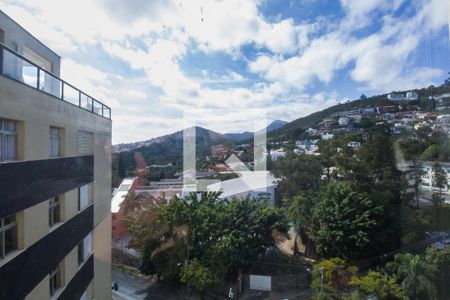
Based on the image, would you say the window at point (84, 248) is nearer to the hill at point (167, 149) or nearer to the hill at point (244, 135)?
the hill at point (167, 149)

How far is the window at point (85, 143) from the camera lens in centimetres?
293

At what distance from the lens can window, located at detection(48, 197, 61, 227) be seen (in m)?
2.30

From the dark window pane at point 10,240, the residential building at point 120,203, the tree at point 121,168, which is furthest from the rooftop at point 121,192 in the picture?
the dark window pane at point 10,240

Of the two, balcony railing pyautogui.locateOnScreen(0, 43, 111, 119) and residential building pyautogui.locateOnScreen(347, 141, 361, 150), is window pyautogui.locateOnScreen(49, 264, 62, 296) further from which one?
residential building pyautogui.locateOnScreen(347, 141, 361, 150)

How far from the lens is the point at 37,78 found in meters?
1.86

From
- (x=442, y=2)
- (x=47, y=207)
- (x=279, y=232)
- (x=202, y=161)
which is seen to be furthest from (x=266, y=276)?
(x=442, y=2)

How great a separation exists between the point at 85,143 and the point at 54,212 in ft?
3.13

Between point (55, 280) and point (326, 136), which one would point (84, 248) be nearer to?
point (55, 280)

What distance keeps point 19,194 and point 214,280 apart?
160 inches

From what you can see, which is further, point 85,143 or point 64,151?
point 85,143

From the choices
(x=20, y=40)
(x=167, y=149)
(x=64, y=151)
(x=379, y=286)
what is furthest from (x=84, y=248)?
(x=379, y=286)

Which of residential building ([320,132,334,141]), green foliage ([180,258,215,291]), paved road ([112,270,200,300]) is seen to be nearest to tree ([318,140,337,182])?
residential building ([320,132,334,141])

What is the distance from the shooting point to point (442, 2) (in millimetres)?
955

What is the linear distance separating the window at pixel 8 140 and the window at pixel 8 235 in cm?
39
